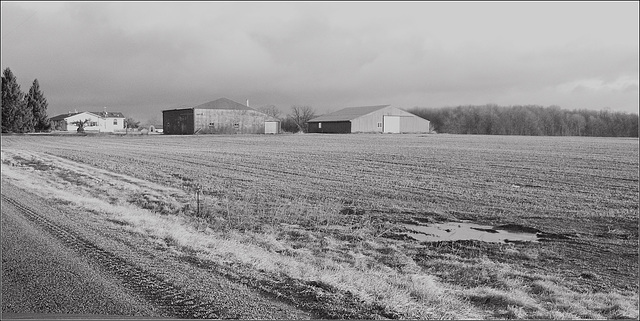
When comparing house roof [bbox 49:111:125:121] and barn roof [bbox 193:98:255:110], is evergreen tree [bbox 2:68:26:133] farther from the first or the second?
barn roof [bbox 193:98:255:110]

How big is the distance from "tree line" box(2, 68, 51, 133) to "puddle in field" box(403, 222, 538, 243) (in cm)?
478

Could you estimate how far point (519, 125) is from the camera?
4594 millimetres

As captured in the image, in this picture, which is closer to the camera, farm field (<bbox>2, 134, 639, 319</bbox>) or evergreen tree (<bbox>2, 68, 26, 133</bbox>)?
evergreen tree (<bbox>2, 68, 26, 133</bbox>)

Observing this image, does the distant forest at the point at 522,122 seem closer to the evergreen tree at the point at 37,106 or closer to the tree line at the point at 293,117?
the tree line at the point at 293,117

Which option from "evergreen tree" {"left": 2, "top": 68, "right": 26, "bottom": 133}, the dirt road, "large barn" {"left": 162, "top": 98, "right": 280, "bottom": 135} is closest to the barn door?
"large barn" {"left": 162, "top": 98, "right": 280, "bottom": 135}

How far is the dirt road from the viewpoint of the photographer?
3221 millimetres

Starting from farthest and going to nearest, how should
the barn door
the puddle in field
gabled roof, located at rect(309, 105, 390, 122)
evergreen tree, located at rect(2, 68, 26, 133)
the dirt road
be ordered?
the puddle in field
gabled roof, located at rect(309, 105, 390, 122)
the barn door
the dirt road
evergreen tree, located at rect(2, 68, 26, 133)

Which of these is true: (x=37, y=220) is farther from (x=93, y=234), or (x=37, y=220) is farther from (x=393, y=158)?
(x=393, y=158)

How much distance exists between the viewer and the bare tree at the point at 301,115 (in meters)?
4.52

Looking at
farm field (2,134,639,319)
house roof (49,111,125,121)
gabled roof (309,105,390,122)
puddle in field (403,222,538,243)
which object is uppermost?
gabled roof (309,105,390,122)

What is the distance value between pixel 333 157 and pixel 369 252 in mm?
2347

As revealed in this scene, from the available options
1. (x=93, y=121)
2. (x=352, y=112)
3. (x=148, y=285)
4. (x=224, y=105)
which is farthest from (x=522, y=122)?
(x=93, y=121)

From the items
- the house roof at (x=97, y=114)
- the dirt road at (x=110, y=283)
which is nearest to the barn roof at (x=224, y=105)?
the house roof at (x=97, y=114)

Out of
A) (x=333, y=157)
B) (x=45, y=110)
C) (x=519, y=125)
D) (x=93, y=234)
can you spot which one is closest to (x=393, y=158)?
(x=333, y=157)
